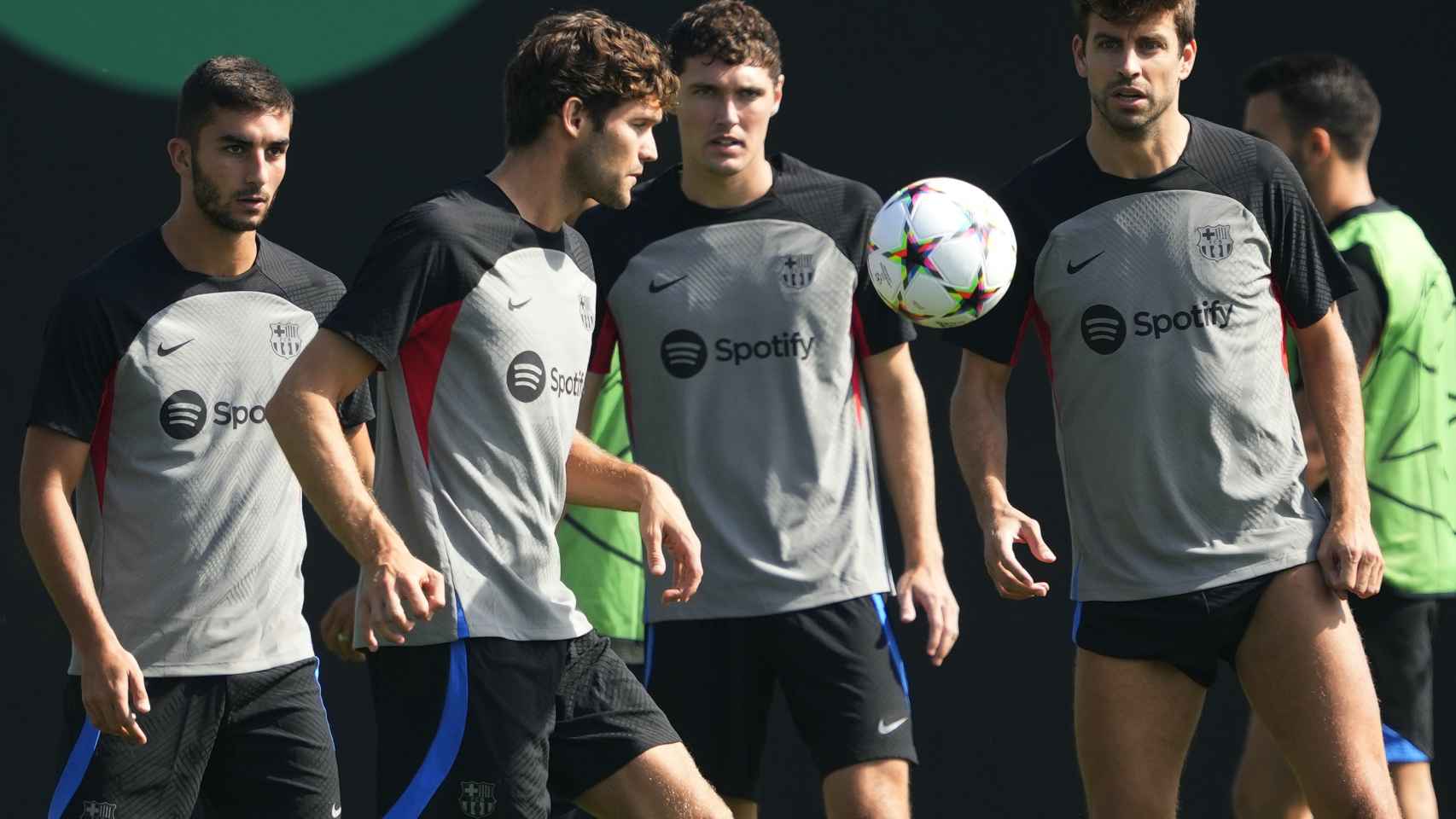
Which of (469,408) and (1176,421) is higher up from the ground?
(469,408)

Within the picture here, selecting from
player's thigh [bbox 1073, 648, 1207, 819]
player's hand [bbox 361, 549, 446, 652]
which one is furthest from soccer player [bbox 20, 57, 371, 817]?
player's thigh [bbox 1073, 648, 1207, 819]

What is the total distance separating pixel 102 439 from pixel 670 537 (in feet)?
4.23

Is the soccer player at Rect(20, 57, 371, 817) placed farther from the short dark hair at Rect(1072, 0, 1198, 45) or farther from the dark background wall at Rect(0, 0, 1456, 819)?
the short dark hair at Rect(1072, 0, 1198, 45)

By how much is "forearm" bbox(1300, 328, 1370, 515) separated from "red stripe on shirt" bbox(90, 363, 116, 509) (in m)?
2.49

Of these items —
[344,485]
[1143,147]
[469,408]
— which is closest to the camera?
[344,485]

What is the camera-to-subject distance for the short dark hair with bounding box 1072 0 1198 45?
14.0ft

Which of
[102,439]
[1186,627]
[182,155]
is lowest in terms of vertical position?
[1186,627]

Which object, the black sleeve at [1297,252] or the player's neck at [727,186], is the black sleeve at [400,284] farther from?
the black sleeve at [1297,252]

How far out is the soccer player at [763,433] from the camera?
4.56m

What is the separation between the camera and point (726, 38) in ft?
15.6

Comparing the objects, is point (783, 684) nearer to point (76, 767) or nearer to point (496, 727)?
point (496, 727)

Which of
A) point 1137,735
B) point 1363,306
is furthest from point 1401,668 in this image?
point 1137,735

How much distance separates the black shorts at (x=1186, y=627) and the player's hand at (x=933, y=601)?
37 cm

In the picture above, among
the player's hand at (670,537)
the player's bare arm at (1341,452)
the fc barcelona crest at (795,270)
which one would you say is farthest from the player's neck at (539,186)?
the player's bare arm at (1341,452)
